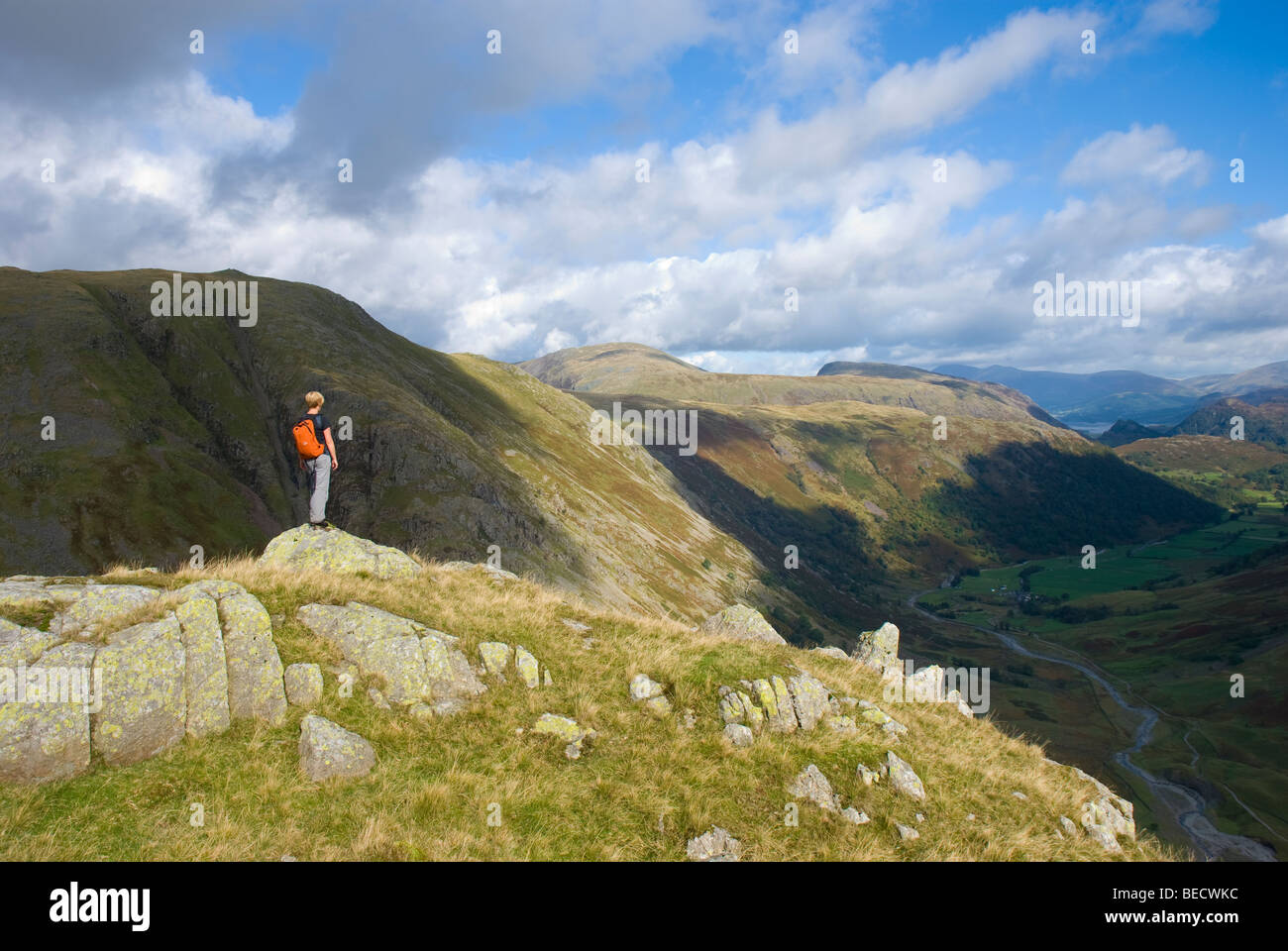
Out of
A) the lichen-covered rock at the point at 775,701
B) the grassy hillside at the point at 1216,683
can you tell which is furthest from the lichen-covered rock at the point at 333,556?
the grassy hillside at the point at 1216,683

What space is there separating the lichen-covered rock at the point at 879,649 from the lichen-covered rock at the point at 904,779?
9.18m

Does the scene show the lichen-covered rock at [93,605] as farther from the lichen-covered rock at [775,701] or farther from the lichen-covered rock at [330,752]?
the lichen-covered rock at [775,701]

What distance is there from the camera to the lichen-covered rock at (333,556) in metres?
19.7

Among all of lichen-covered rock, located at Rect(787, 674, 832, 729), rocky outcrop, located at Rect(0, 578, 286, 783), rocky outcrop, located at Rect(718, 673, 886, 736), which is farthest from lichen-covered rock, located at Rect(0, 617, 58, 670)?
lichen-covered rock, located at Rect(787, 674, 832, 729)

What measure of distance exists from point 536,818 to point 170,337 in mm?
111596

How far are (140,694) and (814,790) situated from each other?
1395 cm

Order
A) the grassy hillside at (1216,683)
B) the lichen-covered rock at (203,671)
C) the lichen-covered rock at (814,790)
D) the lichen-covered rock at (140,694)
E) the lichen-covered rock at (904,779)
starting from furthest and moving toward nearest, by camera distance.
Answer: the grassy hillside at (1216,683)
the lichen-covered rock at (904,779)
the lichen-covered rock at (814,790)
the lichen-covered rock at (203,671)
the lichen-covered rock at (140,694)

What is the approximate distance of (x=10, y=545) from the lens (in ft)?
191

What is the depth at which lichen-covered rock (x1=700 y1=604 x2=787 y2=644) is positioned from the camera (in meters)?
24.3

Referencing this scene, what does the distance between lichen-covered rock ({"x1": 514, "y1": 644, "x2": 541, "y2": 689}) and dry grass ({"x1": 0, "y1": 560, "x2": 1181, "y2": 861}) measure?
0.40m

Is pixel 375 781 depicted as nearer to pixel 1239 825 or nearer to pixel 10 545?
pixel 10 545

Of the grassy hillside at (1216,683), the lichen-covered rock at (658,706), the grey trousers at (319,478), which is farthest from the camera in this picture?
the grassy hillside at (1216,683)

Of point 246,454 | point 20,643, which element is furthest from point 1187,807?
point 246,454
